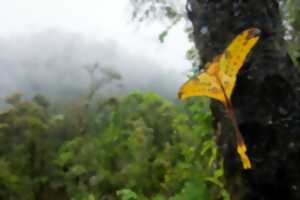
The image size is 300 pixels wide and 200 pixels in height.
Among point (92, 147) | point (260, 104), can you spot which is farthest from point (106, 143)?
point (260, 104)

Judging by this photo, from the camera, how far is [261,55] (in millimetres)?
1003

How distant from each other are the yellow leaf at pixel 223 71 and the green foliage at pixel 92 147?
11.1 ft

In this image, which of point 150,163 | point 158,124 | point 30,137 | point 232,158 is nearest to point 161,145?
point 158,124

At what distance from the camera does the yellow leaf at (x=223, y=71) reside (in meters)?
0.68

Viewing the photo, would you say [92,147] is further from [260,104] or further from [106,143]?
[260,104]

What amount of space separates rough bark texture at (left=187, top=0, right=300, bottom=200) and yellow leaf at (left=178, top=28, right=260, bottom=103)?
0.29 m

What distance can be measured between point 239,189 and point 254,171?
6 cm

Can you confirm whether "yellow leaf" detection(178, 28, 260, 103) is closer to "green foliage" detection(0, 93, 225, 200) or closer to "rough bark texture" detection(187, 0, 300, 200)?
"rough bark texture" detection(187, 0, 300, 200)

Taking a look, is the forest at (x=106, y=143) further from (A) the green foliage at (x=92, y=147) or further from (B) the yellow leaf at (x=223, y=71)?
(B) the yellow leaf at (x=223, y=71)

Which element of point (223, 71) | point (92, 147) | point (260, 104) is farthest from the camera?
point (92, 147)

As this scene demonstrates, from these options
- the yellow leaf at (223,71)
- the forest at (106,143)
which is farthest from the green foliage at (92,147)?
the yellow leaf at (223,71)

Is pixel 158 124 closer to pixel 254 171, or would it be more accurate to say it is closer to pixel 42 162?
pixel 42 162

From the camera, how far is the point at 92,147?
494cm

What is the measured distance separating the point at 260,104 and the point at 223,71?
32cm
